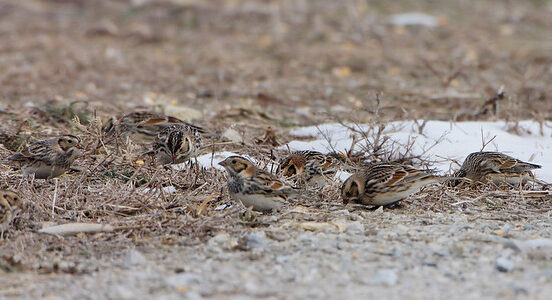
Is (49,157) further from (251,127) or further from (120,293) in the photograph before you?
(251,127)

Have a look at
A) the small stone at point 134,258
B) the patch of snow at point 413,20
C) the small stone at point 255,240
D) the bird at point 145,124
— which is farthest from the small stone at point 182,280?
the patch of snow at point 413,20

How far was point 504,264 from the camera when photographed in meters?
5.80

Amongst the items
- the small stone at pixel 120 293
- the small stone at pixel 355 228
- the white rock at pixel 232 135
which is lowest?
the small stone at pixel 120 293

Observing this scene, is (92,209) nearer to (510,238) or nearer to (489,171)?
(510,238)

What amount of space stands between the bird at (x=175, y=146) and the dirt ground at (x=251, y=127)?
28 centimetres

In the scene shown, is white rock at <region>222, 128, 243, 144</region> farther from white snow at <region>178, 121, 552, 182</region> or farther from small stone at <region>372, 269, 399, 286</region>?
small stone at <region>372, 269, 399, 286</region>

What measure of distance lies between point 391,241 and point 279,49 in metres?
13.1

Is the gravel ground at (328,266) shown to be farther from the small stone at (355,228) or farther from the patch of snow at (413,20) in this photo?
the patch of snow at (413,20)

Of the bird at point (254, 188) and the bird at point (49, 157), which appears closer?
the bird at point (254, 188)

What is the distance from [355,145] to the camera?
954cm

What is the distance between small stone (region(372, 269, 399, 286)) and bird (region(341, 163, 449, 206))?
2.01 m

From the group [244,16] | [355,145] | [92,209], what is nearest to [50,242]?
[92,209]

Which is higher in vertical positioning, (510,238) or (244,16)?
(244,16)

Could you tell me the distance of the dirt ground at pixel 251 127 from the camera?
569 cm
